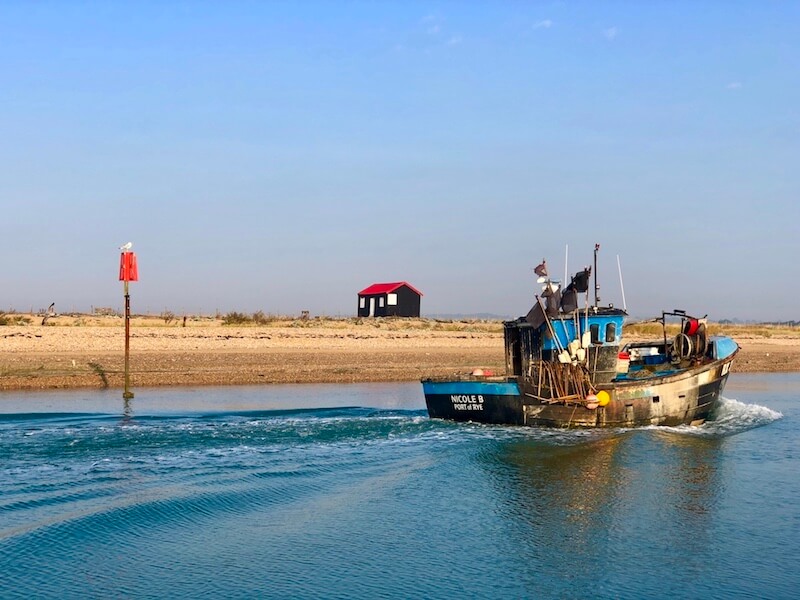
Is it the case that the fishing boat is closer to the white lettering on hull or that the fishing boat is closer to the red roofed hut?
the white lettering on hull

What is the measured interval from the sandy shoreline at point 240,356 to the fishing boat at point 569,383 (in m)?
5.84

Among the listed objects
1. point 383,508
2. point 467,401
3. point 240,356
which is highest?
point 240,356

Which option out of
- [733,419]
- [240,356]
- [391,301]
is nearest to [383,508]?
[733,419]

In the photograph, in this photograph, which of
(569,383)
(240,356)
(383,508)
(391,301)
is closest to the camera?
(383,508)

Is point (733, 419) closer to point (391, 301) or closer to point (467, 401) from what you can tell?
point (467, 401)

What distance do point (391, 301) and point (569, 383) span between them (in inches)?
2234

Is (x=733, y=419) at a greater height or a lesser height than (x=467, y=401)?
lesser

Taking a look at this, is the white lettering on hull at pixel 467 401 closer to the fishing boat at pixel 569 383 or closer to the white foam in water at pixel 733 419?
the fishing boat at pixel 569 383

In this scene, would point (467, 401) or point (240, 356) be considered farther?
point (240, 356)

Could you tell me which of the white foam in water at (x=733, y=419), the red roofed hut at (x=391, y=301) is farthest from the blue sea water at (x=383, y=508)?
the red roofed hut at (x=391, y=301)

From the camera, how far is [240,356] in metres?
42.8

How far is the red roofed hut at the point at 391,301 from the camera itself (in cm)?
8050

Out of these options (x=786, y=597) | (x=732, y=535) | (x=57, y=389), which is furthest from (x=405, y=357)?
(x=786, y=597)

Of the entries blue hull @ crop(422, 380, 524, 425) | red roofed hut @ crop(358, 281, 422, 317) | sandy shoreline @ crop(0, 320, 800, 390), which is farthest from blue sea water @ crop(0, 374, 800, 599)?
red roofed hut @ crop(358, 281, 422, 317)
